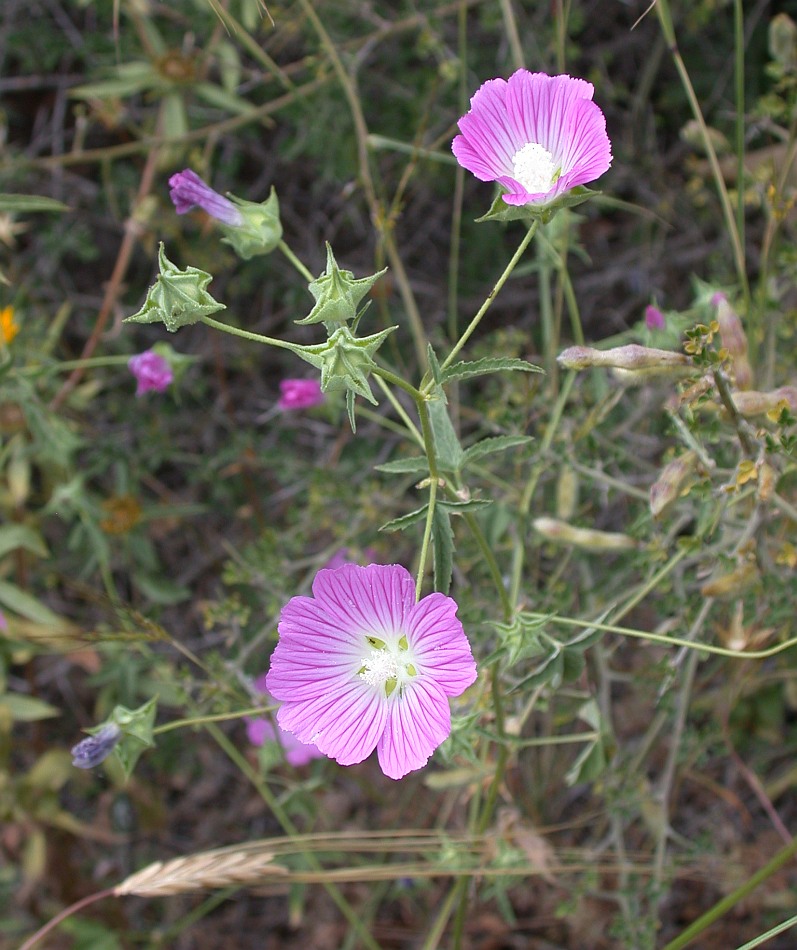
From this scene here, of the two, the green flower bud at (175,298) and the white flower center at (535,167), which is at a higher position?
the white flower center at (535,167)

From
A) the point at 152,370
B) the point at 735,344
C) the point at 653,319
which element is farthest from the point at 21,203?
the point at 735,344

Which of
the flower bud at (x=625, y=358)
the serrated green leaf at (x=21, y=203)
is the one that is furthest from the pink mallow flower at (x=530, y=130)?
the serrated green leaf at (x=21, y=203)

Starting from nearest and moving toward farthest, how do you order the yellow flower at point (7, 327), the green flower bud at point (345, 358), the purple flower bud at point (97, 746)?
the green flower bud at point (345, 358), the purple flower bud at point (97, 746), the yellow flower at point (7, 327)

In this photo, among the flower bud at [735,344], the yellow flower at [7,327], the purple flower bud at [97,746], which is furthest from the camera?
the yellow flower at [7,327]

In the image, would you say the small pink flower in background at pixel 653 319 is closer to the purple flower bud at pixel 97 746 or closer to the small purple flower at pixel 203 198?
the small purple flower at pixel 203 198

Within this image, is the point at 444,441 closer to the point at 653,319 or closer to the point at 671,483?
the point at 671,483
